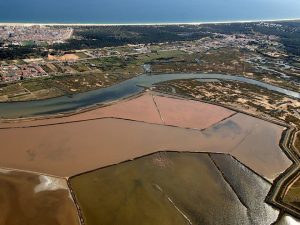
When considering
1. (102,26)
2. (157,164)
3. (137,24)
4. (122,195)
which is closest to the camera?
(122,195)

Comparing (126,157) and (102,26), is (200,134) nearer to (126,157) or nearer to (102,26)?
(126,157)

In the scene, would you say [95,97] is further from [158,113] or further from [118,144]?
[118,144]

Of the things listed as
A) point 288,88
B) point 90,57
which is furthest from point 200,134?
point 90,57

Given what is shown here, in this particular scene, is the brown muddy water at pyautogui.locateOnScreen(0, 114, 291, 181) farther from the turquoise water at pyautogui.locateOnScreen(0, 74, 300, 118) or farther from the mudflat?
the turquoise water at pyautogui.locateOnScreen(0, 74, 300, 118)

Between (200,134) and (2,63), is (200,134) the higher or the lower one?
the lower one

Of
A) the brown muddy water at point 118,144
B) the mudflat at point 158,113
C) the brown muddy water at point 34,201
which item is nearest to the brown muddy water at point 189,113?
the mudflat at point 158,113

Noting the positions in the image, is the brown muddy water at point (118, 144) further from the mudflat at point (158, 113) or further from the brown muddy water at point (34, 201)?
the brown muddy water at point (34, 201)
